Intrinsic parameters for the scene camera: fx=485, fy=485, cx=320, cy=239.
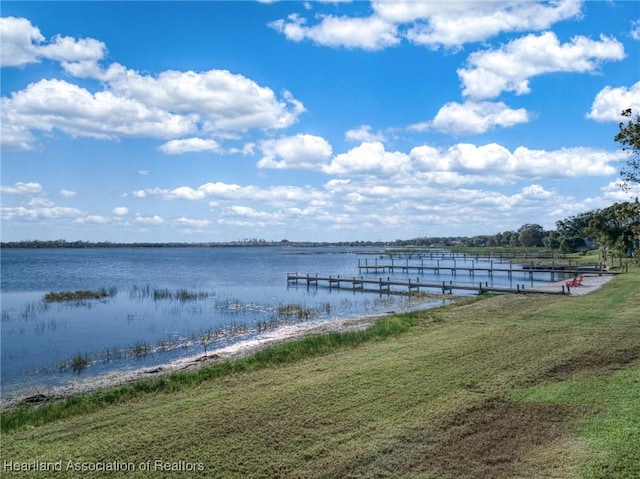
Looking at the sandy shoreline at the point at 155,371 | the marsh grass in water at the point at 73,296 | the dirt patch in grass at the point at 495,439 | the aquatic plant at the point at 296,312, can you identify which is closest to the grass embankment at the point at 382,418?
the dirt patch in grass at the point at 495,439

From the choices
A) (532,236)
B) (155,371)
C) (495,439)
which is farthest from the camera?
(532,236)

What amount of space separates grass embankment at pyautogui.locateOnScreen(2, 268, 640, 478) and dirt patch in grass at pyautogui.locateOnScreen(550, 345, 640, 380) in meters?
0.05

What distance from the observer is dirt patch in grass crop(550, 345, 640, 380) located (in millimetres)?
11445

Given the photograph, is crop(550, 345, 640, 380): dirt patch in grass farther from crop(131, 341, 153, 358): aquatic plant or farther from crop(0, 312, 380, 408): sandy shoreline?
crop(131, 341, 153, 358): aquatic plant

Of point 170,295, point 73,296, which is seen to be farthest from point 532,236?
point 73,296

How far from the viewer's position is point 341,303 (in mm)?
40031

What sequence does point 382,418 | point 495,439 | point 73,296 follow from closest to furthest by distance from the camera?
point 495,439 → point 382,418 → point 73,296

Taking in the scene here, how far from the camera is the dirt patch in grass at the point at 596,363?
11.4 metres

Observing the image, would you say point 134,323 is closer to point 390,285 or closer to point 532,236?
point 390,285

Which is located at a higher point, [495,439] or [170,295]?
[495,439]

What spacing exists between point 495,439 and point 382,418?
1957mm

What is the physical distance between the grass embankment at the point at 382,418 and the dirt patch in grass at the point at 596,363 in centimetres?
5

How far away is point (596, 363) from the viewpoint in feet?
40.2

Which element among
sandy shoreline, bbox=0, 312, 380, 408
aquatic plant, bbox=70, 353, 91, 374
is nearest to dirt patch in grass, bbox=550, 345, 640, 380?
sandy shoreline, bbox=0, 312, 380, 408
